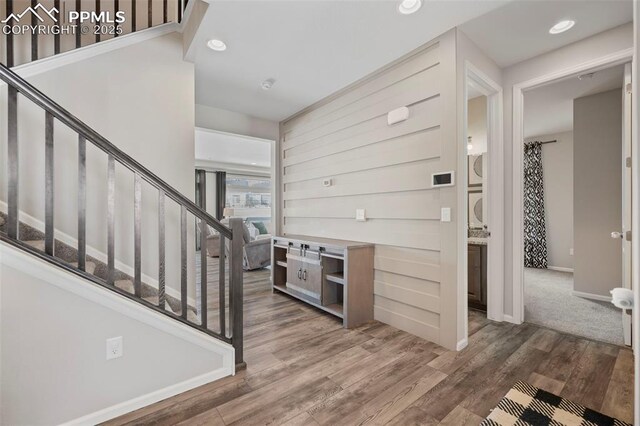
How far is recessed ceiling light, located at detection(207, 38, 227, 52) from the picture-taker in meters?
2.42

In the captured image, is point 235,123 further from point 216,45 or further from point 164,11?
point 216,45

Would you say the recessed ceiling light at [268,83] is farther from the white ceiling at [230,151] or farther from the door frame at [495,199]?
the door frame at [495,199]

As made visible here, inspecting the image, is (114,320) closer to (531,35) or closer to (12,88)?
(12,88)

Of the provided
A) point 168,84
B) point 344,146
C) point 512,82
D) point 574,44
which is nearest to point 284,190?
point 344,146

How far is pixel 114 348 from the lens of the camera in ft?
5.12

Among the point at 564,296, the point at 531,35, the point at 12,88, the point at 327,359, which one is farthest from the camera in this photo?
the point at 564,296

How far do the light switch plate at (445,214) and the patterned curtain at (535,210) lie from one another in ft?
14.9

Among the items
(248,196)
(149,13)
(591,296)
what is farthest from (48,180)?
(248,196)

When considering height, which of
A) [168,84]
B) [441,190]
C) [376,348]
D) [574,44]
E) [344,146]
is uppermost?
[574,44]

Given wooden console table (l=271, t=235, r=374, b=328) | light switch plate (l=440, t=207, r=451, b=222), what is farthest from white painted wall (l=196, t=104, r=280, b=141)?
light switch plate (l=440, t=207, r=451, b=222)

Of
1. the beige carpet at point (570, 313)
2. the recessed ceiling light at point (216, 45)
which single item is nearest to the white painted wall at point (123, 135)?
the recessed ceiling light at point (216, 45)

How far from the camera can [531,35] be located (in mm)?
2330

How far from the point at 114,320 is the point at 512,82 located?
152 inches

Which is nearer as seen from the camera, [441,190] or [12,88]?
[12,88]
